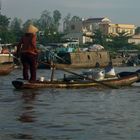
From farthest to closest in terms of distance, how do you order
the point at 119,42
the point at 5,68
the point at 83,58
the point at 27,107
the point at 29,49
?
the point at 119,42
the point at 83,58
the point at 5,68
the point at 29,49
the point at 27,107

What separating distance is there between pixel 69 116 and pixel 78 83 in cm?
720

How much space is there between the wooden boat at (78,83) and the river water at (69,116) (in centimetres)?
112

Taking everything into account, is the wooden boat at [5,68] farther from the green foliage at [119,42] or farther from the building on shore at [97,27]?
the building on shore at [97,27]

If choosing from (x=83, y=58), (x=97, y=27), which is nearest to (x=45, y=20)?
(x=97, y=27)

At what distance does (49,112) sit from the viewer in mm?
10023

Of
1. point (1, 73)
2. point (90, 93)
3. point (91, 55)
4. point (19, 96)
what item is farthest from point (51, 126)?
point (91, 55)

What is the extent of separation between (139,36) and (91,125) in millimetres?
102513

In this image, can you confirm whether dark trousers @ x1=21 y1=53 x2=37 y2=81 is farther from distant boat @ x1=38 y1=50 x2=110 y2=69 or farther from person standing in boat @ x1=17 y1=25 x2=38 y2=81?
distant boat @ x1=38 y1=50 x2=110 y2=69

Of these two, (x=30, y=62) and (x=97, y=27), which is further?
(x=97, y=27)

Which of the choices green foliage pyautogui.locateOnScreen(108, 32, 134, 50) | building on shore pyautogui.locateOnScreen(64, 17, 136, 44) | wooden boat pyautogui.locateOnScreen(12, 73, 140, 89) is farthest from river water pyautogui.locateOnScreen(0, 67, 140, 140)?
building on shore pyautogui.locateOnScreen(64, 17, 136, 44)

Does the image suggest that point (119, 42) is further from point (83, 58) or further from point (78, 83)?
point (78, 83)

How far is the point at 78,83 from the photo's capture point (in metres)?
16.7

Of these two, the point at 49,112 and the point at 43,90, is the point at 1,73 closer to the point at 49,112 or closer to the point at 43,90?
the point at 43,90

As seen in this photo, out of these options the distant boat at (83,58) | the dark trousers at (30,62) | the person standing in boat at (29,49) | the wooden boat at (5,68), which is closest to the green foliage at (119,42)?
the distant boat at (83,58)
